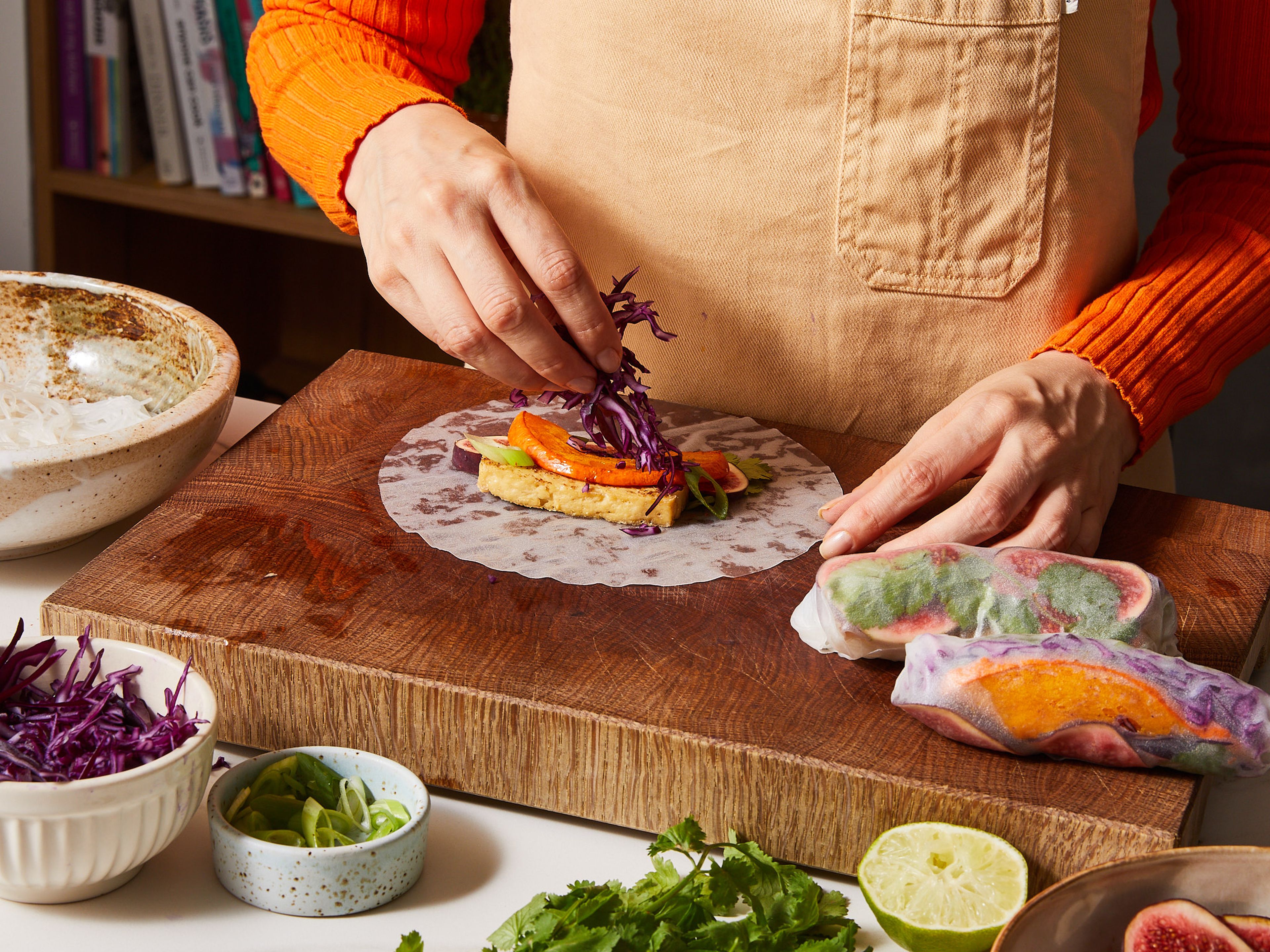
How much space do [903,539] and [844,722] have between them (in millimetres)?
348

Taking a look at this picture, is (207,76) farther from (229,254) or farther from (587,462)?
(587,462)

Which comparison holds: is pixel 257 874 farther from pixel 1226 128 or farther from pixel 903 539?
pixel 1226 128

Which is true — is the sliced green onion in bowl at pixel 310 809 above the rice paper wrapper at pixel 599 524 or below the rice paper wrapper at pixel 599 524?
below

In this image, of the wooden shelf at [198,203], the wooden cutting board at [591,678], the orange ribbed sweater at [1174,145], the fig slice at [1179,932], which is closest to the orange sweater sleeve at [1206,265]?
the orange ribbed sweater at [1174,145]

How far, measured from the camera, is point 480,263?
1783 millimetres

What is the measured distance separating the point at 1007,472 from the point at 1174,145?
0.86 metres

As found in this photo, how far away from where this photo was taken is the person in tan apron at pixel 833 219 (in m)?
1.80

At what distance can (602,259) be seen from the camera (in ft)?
7.23

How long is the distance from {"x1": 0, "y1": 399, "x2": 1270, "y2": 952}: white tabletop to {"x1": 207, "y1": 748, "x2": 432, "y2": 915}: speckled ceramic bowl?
22mm

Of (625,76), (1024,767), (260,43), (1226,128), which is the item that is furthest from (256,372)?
(1024,767)

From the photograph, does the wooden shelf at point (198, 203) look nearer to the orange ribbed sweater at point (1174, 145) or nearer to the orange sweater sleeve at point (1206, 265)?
the orange ribbed sweater at point (1174, 145)

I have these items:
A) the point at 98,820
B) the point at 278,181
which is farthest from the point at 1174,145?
the point at 278,181

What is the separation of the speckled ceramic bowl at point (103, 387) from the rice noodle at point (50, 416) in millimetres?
26

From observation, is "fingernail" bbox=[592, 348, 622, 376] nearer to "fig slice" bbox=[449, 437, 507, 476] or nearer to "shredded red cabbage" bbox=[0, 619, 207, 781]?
"fig slice" bbox=[449, 437, 507, 476]
